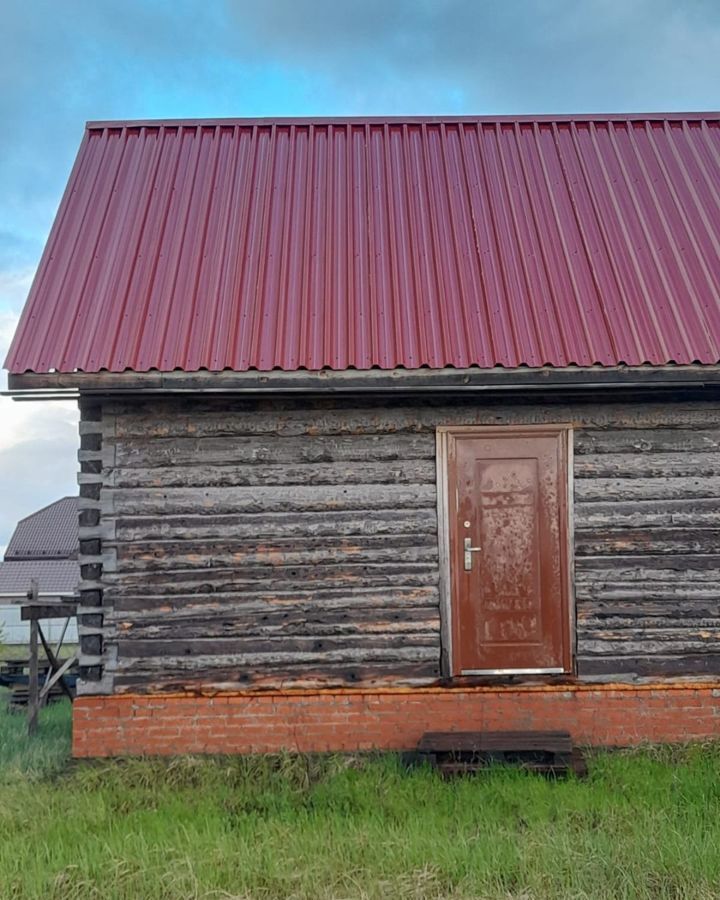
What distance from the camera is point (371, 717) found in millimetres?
6430

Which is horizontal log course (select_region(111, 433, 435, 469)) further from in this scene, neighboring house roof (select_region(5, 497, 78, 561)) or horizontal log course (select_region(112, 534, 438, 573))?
neighboring house roof (select_region(5, 497, 78, 561))

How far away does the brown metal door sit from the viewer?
655 cm

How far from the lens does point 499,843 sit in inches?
178

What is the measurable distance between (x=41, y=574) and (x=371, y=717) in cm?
2351

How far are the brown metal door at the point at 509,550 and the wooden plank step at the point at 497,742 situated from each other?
539 mm

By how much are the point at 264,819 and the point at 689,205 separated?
7050 millimetres

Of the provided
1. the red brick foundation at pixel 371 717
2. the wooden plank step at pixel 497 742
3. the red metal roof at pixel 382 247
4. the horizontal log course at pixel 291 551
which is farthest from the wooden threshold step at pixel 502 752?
the red metal roof at pixel 382 247

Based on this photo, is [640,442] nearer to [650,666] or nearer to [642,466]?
[642,466]

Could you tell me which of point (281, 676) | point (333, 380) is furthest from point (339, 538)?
point (333, 380)

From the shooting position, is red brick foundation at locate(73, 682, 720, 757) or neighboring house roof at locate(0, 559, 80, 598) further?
neighboring house roof at locate(0, 559, 80, 598)

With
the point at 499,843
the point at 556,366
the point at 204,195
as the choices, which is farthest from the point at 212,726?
the point at 204,195

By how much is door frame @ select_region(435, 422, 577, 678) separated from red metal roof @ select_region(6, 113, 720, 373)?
0.66 metres

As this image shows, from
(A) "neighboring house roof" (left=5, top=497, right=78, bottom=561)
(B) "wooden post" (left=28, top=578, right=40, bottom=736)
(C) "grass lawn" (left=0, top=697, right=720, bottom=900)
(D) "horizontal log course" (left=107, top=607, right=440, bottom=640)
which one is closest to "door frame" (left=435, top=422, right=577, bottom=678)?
(D) "horizontal log course" (left=107, top=607, right=440, bottom=640)

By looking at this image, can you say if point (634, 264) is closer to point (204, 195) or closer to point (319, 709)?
point (204, 195)
